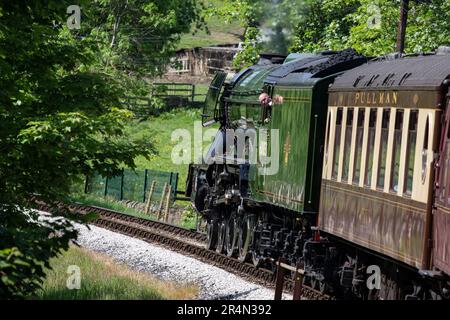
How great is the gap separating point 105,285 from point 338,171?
4.06 metres

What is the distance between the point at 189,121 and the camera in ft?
164

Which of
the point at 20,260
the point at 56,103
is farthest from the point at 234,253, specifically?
the point at 20,260

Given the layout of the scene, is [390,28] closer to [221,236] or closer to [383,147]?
[221,236]

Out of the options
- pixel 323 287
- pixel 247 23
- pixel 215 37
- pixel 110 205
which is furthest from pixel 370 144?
pixel 215 37

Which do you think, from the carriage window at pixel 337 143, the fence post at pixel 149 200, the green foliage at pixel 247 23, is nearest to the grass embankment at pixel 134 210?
the fence post at pixel 149 200

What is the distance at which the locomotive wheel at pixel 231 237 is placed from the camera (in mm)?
20312

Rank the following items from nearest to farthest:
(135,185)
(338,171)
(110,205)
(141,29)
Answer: (338,171) → (110,205) → (135,185) → (141,29)

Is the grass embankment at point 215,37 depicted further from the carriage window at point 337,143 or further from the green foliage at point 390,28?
the carriage window at point 337,143

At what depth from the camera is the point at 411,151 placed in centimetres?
1206

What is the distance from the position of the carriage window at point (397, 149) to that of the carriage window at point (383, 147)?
12.4 inches

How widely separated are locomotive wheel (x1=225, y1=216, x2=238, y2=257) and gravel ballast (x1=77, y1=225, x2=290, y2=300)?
0.76 m
